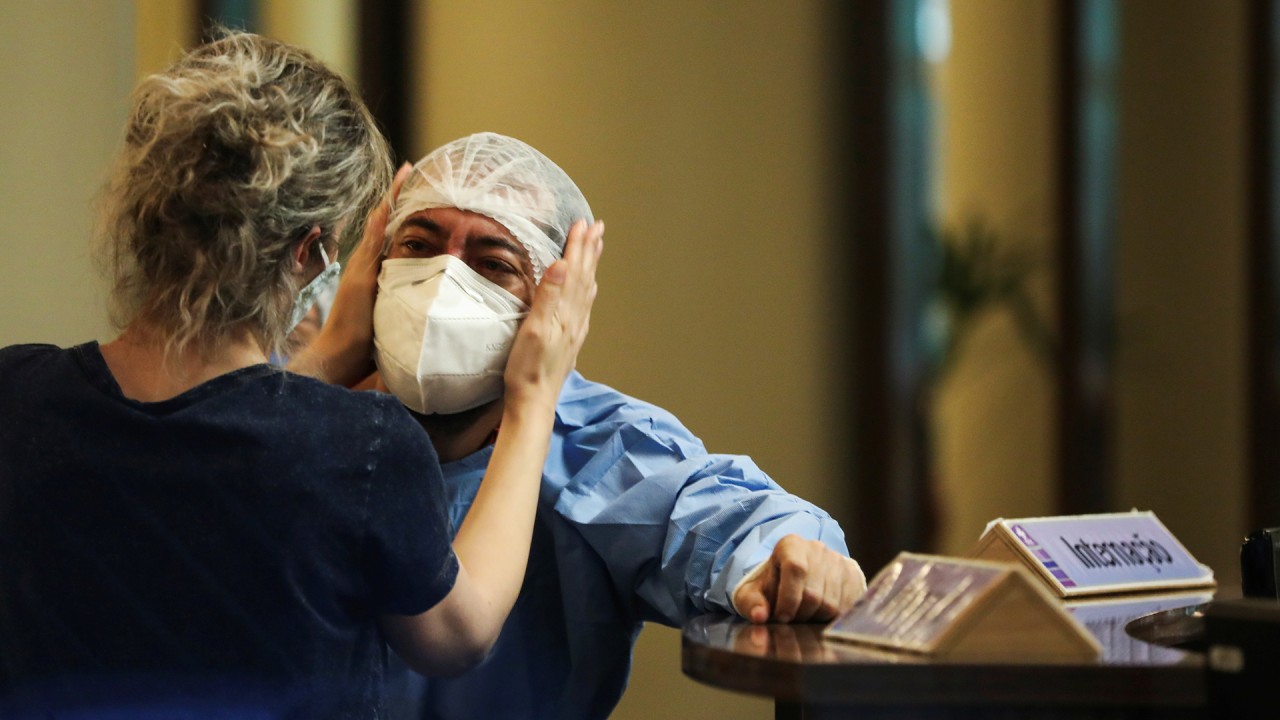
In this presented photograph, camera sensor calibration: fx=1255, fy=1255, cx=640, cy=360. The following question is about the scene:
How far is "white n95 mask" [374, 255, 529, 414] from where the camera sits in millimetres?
1625

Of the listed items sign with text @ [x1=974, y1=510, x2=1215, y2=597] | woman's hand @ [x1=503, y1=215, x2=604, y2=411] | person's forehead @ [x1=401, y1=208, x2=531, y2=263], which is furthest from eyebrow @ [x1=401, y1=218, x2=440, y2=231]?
sign with text @ [x1=974, y1=510, x2=1215, y2=597]

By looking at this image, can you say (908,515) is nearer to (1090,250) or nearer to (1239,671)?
(1090,250)

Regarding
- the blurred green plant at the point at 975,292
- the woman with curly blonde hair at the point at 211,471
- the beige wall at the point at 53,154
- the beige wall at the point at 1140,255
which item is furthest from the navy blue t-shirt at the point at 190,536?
the beige wall at the point at 1140,255

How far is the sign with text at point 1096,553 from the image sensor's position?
1.45 metres

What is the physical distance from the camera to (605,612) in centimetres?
175

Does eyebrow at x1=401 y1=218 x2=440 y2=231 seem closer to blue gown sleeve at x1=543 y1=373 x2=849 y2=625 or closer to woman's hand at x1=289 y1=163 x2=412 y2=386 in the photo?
woman's hand at x1=289 y1=163 x2=412 y2=386

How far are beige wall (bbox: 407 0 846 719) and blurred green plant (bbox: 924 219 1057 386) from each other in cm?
77

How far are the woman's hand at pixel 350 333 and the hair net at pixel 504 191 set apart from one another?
65 mm

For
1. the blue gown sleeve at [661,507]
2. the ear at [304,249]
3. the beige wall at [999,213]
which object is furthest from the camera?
the beige wall at [999,213]

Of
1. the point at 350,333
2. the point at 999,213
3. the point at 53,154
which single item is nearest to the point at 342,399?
the point at 350,333

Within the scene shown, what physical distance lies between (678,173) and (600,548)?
247cm

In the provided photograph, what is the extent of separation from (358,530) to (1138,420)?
435cm

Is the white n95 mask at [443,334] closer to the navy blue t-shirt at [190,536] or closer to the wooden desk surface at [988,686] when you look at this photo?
the navy blue t-shirt at [190,536]

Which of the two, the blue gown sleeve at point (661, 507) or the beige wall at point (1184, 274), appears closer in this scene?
the blue gown sleeve at point (661, 507)
